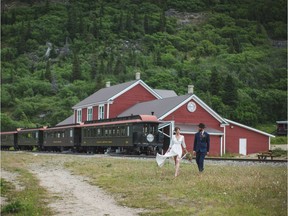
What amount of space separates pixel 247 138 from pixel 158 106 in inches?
392

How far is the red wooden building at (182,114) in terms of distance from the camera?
4550 cm

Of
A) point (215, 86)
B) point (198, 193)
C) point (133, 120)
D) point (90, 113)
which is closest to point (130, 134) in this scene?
point (133, 120)

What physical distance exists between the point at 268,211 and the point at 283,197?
4.74ft

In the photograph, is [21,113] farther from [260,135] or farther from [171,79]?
[260,135]

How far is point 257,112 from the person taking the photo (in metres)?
115

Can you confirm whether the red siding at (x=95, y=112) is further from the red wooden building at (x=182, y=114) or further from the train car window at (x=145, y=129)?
the train car window at (x=145, y=129)

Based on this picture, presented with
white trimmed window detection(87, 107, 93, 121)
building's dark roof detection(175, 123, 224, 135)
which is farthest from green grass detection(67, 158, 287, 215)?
white trimmed window detection(87, 107, 93, 121)

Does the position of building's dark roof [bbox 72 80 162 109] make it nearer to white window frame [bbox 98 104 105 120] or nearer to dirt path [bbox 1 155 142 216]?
white window frame [bbox 98 104 105 120]

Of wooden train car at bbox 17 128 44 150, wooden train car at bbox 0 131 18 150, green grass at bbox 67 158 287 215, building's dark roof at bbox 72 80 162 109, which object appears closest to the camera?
green grass at bbox 67 158 287 215

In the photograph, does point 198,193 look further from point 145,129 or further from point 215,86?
point 215,86

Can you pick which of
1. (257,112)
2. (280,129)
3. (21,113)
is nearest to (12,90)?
(21,113)

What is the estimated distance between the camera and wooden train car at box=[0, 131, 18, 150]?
2584 inches

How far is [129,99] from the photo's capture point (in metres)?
55.1

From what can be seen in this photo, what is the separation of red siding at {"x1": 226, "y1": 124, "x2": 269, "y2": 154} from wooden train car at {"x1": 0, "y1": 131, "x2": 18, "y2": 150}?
3012 cm
